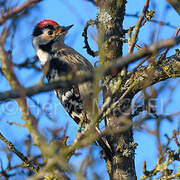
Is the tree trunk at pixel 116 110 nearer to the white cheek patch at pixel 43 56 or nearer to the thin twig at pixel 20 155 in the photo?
the thin twig at pixel 20 155

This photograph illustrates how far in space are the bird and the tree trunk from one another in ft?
2.39

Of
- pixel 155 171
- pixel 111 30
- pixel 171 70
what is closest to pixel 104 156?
pixel 155 171

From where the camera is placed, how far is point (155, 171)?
2.91 metres

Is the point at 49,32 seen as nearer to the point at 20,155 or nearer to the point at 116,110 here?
the point at 116,110

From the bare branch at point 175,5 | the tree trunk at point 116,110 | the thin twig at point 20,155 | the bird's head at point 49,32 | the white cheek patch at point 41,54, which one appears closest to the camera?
the bare branch at point 175,5

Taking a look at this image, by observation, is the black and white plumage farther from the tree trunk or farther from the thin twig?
the thin twig

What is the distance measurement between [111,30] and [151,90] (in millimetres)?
1545

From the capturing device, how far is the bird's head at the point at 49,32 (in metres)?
5.55

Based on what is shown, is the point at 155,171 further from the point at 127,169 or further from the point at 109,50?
the point at 109,50

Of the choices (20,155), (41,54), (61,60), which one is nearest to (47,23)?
(41,54)

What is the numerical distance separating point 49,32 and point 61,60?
0.85 m

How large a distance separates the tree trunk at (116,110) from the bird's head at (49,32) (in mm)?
1527

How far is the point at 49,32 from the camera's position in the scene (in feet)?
18.5

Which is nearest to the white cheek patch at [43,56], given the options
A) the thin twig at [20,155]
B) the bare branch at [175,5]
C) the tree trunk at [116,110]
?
the tree trunk at [116,110]
